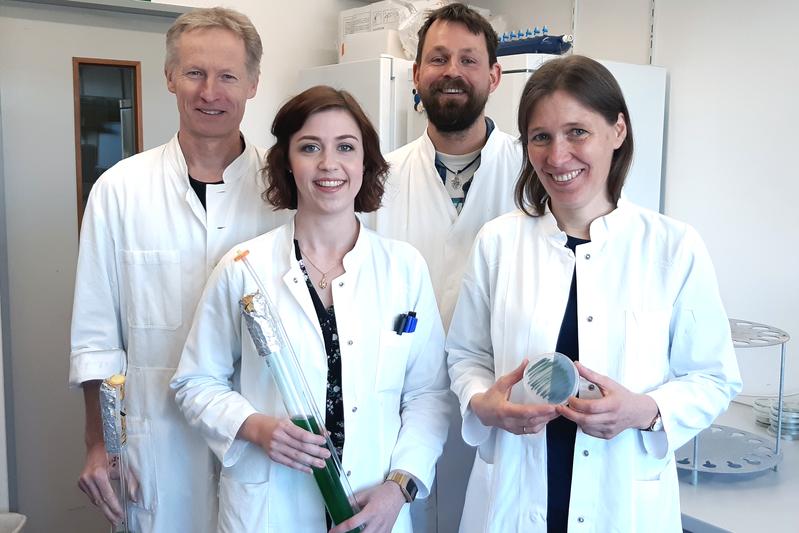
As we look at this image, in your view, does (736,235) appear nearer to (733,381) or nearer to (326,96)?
(733,381)

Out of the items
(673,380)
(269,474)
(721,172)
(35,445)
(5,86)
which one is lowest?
(35,445)

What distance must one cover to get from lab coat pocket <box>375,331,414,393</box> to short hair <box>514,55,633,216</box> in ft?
1.16

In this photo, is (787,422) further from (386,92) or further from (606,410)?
(386,92)

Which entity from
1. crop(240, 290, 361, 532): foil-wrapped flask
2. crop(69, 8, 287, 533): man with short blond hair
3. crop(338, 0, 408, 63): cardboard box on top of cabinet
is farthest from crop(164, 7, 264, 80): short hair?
crop(338, 0, 408, 63): cardboard box on top of cabinet

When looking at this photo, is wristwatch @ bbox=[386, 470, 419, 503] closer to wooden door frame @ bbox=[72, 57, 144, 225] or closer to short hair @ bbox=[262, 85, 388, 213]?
short hair @ bbox=[262, 85, 388, 213]

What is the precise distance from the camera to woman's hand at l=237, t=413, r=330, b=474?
1.18 meters

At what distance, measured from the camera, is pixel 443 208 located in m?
1.80

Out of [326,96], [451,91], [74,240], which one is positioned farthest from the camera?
[74,240]

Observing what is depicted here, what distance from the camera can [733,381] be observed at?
4.03 feet

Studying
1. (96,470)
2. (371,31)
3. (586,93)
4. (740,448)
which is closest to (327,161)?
(586,93)

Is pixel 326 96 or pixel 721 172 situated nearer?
pixel 326 96

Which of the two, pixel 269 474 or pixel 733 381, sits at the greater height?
pixel 733 381

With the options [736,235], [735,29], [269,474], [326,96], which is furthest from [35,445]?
[735,29]

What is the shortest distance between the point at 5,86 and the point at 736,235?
2.70 meters
